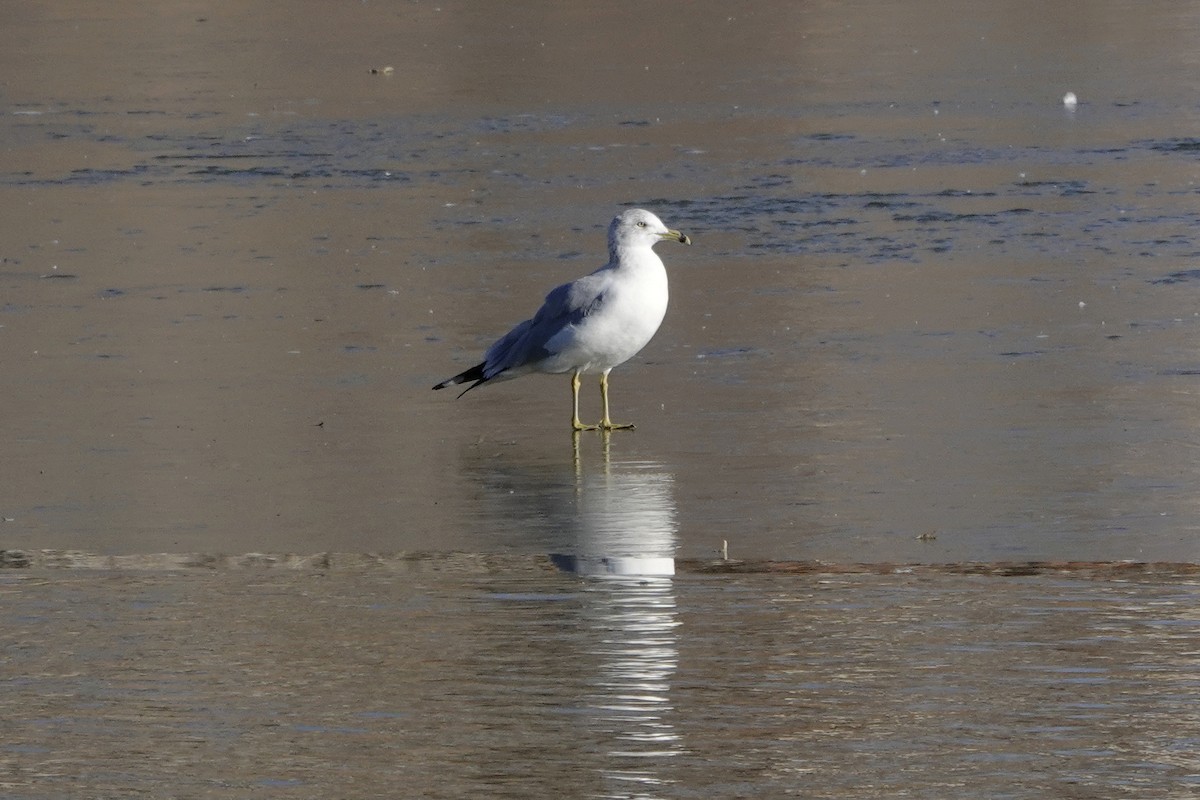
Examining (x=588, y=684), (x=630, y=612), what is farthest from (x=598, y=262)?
(x=588, y=684)

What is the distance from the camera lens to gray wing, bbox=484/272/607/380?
9.63m

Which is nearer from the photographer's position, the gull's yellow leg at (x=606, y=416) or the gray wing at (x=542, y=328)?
the gull's yellow leg at (x=606, y=416)

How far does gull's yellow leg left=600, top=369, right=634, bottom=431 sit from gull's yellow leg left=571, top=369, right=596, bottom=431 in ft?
0.25

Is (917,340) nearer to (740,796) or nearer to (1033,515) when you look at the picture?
(1033,515)

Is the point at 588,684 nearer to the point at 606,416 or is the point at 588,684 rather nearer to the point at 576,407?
the point at 606,416

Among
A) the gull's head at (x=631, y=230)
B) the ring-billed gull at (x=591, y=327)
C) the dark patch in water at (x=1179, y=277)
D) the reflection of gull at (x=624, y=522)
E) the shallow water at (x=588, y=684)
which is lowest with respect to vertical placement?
the shallow water at (x=588, y=684)

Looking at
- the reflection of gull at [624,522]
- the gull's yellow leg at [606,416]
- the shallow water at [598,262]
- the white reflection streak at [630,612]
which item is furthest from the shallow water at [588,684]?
the gull's yellow leg at [606,416]

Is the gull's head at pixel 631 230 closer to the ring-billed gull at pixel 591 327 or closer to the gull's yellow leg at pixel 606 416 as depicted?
the ring-billed gull at pixel 591 327

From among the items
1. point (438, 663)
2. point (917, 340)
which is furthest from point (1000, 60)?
point (438, 663)

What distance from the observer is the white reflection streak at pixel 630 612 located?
5.38 meters

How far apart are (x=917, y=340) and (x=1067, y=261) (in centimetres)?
219

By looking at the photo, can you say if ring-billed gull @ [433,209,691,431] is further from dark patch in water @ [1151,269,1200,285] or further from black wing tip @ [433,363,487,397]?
dark patch in water @ [1151,269,1200,285]

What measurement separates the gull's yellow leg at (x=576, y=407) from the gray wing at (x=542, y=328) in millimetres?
191

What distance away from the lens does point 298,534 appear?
24.8ft
